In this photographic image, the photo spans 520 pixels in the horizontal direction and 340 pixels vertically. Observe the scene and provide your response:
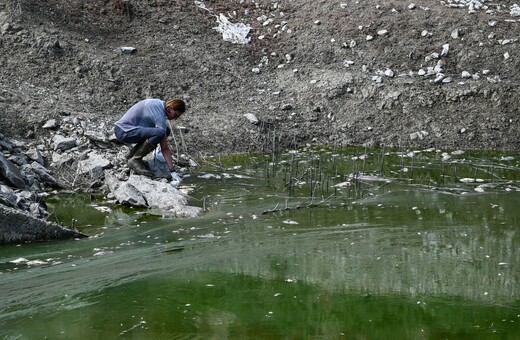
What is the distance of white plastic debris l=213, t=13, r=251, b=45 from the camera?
47.1 ft

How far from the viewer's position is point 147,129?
31.6 feet

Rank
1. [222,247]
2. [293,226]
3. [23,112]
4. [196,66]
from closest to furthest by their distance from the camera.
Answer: [222,247] → [293,226] → [23,112] → [196,66]

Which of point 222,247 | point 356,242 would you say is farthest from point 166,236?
point 356,242

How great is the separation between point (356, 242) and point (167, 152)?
128 inches

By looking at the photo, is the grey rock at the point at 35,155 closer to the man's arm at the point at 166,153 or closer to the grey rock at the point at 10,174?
the grey rock at the point at 10,174

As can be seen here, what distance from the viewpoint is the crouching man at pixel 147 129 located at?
9.57 meters

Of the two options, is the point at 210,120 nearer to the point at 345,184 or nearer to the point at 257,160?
the point at 257,160

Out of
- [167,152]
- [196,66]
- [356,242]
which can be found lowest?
[356,242]

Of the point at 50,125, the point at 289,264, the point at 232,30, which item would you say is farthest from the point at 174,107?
the point at 232,30

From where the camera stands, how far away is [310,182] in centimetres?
977

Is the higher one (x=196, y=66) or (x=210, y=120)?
(x=196, y=66)

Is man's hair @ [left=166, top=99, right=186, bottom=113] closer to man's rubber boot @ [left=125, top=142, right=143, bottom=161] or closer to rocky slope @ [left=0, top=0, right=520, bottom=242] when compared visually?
man's rubber boot @ [left=125, top=142, right=143, bottom=161]

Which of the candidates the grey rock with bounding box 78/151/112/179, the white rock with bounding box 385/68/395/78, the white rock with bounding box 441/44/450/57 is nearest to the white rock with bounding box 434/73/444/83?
the white rock with bounding box 441/44/450/57

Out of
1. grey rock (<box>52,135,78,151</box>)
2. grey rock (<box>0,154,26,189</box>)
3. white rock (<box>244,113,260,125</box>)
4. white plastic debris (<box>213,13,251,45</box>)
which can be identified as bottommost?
grey rock (<box>0,154,26,189</box>)
